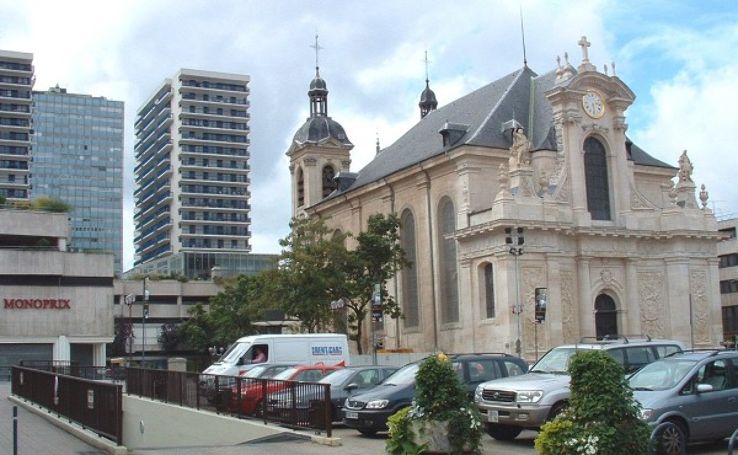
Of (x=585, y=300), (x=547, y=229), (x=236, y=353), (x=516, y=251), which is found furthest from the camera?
(x=585, y=300)

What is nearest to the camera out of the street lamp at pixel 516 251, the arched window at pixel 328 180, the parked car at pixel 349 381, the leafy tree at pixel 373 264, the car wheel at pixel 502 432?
the car wheel at pixel 502 432

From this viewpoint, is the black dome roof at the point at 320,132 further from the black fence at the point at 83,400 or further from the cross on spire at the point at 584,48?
the black fence at the point at 83,400

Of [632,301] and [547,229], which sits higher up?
[547,229]

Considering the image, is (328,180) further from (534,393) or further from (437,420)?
(437,420)

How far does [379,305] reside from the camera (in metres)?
42.2

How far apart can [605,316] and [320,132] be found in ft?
93.9

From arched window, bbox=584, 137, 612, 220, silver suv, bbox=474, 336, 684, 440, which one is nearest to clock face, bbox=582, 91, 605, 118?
arched window, bbox=584, 137, 612, 220

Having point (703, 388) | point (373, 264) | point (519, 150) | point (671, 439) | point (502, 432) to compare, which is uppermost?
point (519, 150)

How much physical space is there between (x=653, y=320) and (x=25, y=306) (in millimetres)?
43405

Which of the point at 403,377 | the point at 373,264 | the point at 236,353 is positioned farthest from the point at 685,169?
the point at 403,377

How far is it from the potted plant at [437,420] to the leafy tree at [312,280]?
34964 mm

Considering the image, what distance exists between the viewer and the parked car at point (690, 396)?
1394cm

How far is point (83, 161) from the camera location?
488ft

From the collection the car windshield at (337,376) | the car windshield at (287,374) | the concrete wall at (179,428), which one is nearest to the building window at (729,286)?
the car windshield at (287,374)
